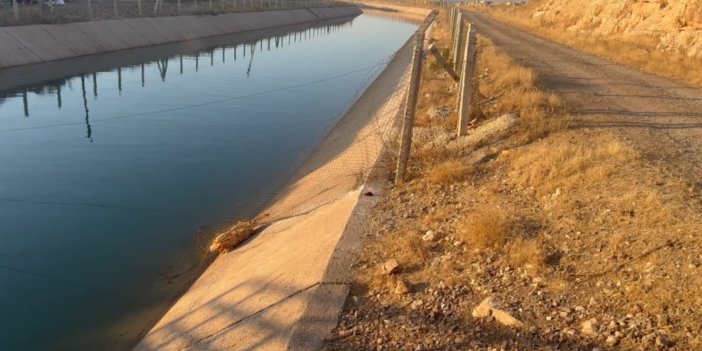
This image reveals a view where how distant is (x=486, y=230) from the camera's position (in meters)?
7.64

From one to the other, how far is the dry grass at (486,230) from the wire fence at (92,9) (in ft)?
102

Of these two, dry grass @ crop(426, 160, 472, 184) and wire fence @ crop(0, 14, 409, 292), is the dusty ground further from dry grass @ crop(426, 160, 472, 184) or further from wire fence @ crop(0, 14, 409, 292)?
wire fence @ crop(0, 14, 409, 292)

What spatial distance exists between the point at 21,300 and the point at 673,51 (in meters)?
24.8

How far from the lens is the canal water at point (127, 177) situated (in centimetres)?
980

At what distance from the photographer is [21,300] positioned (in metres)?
9.80

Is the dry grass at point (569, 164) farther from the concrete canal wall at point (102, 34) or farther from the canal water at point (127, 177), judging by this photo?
the concrete canal wall at point (102, 34)

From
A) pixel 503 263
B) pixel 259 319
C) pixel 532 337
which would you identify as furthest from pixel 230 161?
pixel 532 337

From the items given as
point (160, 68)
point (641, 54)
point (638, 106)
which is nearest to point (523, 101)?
point (638, 106)

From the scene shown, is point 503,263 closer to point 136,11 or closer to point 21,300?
point 21,300

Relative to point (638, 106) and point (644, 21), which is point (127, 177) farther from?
point (644, 21)

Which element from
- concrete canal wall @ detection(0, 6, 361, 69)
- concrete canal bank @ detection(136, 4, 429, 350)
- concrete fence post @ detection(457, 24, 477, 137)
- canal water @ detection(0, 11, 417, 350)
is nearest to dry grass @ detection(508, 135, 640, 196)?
concrete fence post @ detection(457, 24, 477, 137)

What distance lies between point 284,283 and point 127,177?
30.2ft

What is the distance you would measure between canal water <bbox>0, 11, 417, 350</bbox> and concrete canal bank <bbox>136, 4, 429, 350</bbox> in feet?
3.02

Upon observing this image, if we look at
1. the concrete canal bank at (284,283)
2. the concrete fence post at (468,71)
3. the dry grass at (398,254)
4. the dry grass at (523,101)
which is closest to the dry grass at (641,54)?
the dry grass at (523,101)
